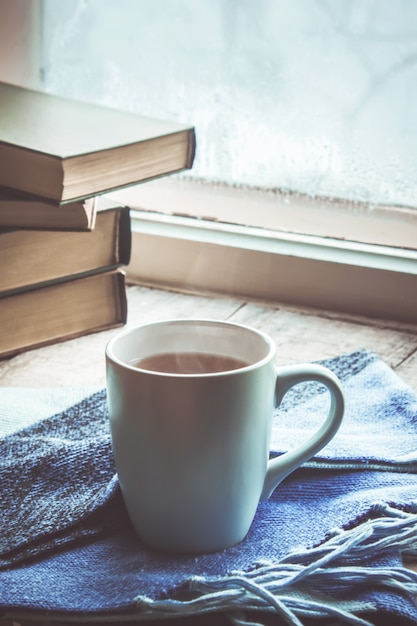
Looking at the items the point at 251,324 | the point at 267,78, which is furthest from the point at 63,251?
the point at 267,78

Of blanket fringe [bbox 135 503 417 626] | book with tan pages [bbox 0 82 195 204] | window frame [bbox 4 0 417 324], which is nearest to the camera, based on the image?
blanket fringe [bbox 135 503 417 626]

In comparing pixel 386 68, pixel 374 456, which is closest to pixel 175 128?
pixel 386 68

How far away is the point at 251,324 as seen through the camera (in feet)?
3.18

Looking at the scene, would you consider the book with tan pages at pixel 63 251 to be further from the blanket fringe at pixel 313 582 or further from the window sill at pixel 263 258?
the blanket fringe at pixel 313 582

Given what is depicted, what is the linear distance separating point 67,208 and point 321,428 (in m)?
0.39

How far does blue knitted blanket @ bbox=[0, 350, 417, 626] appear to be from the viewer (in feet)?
1.62

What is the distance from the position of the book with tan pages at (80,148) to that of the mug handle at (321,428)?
0.34m

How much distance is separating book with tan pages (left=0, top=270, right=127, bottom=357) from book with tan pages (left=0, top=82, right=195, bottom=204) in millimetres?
112

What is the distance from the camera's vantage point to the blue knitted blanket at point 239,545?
493 mm

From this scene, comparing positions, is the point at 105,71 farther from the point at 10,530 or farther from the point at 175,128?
the point at 10,530

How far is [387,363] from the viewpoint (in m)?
0.88

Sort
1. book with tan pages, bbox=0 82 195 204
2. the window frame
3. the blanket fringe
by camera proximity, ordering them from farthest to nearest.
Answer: the window frame, book with tan pages, bbox=0 82 195 204, the blanket fringe

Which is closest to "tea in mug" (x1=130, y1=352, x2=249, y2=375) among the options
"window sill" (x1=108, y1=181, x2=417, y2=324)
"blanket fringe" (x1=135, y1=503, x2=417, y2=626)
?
"blanket fringe" (x1=135, y1=503, x2=417, y2=626)

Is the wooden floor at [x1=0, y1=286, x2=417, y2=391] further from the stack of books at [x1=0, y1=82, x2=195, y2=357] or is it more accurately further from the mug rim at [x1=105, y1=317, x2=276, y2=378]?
the mug rim at [x1=105, y1=317, x2=276, y2=378]
